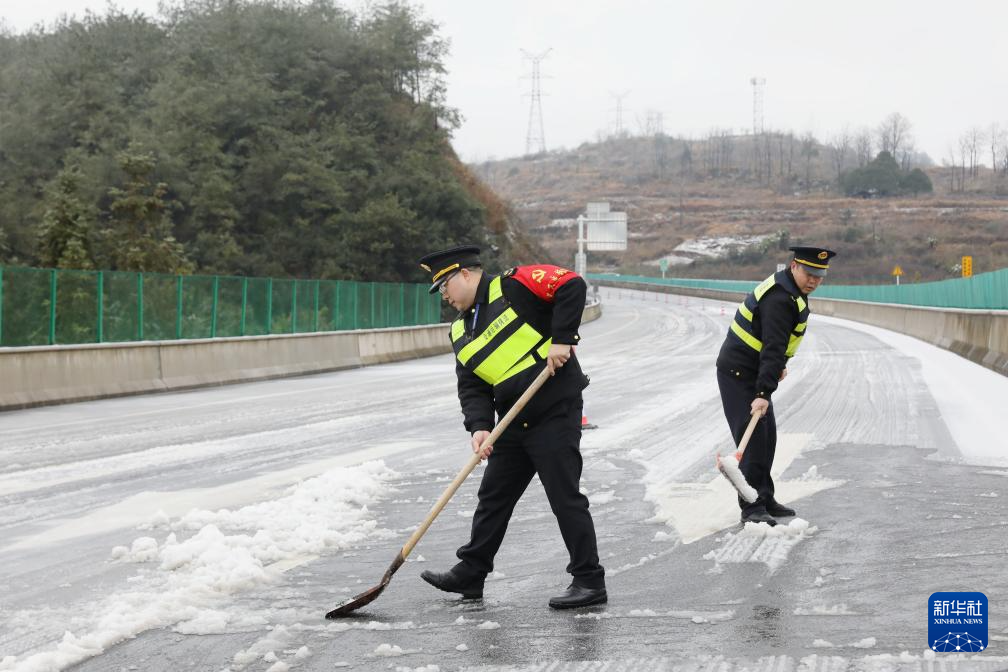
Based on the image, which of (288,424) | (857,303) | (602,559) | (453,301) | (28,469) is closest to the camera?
(453,301)

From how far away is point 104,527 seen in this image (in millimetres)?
8227

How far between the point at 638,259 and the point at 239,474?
143 m

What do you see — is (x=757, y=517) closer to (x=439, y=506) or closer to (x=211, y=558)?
(x=439, y=506)

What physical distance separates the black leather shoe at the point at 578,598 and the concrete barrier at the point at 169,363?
1344 cm

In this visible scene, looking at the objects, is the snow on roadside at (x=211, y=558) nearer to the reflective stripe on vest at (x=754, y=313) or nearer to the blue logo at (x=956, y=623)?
the reflective stripe on vest at (x=754, y=313)

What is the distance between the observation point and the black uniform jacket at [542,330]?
5902mm

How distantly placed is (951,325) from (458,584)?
28423 mm

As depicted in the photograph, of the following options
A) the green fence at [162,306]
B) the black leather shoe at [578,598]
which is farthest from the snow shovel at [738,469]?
the green fence at [162,306]

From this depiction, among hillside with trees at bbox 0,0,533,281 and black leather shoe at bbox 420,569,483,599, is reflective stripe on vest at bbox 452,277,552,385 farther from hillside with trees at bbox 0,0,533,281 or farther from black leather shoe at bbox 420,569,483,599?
hillside with trees at bbox 0,0,533,281

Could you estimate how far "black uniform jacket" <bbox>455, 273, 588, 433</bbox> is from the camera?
5.90 m

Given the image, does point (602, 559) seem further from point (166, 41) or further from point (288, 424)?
point (166, 41)

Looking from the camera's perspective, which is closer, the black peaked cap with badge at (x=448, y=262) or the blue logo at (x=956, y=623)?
the blue logo at (x=956, y=623)

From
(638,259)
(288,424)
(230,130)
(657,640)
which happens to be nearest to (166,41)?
(230,130)

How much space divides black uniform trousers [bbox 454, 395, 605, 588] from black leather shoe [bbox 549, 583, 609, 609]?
3cm
